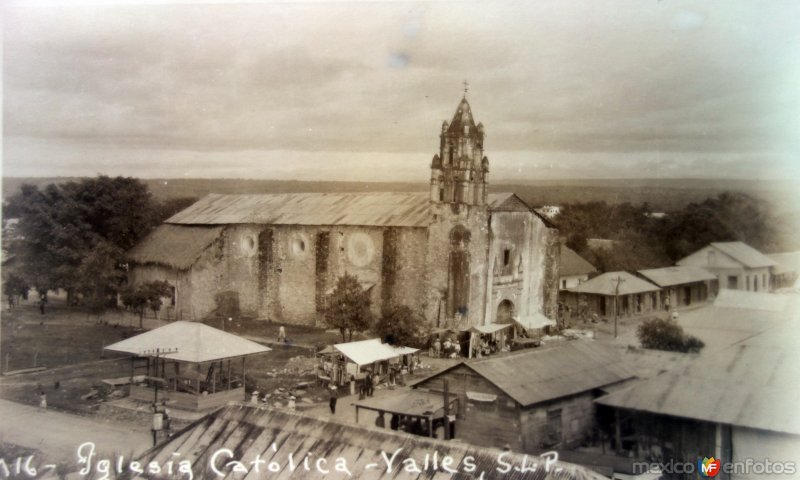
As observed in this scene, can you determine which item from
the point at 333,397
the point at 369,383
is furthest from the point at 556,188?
the point at 333,397

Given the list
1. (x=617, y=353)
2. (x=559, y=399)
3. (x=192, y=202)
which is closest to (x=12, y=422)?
(x=192, y=202)

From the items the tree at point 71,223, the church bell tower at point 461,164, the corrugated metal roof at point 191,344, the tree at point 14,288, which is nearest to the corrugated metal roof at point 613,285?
the church bell tower at point 461,164

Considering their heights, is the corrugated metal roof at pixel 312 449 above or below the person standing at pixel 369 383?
below

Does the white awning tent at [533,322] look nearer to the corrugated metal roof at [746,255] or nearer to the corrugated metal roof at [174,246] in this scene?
the corrugated metal roof at [746,255]

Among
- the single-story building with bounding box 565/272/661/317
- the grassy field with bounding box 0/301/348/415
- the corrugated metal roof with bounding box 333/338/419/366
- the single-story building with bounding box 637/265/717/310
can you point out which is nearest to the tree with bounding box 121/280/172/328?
the grassy field with bounding box 0/301/348/415

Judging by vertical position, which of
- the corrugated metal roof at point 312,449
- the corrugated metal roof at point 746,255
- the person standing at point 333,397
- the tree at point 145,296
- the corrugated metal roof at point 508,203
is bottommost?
the corrugated metal roof at point 312,449

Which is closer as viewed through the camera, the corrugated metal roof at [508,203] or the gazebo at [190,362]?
the corrugated metal roof at [508,203]

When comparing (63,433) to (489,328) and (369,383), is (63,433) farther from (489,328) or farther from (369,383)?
(489,328)
